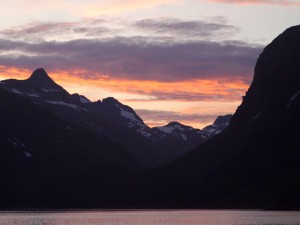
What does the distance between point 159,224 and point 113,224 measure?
12.5 m

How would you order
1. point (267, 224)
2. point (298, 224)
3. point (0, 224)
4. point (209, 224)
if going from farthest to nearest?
1. point (0, 224)
2. point (209, 224)
3. point (267, 224)
4. point (298, 224)

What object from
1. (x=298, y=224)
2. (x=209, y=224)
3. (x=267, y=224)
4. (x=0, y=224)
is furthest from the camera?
(x=0, y=224)

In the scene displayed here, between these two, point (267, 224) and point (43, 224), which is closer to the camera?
point (267, 224)

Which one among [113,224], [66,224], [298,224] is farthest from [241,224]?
[66,224]

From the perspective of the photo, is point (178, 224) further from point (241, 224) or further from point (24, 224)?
point (24, 224)

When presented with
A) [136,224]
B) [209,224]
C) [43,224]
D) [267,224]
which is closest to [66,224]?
[43,224]

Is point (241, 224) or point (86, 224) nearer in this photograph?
point (241, 224)

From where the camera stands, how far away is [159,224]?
189250 mm

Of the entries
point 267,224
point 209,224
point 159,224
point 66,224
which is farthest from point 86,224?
point 267,224

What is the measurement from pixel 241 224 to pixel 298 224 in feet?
66.5

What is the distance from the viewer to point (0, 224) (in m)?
193

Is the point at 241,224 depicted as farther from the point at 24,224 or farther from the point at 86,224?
the point at 24,224

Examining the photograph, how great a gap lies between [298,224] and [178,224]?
41.5 metres

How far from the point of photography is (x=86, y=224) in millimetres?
198750
